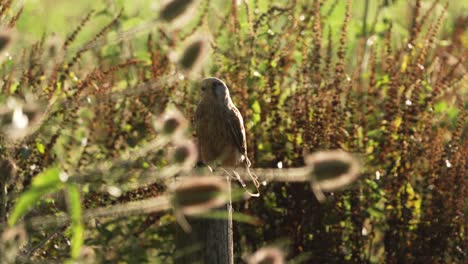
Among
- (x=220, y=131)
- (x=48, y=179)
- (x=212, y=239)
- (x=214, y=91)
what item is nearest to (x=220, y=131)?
(x=220, y=131)

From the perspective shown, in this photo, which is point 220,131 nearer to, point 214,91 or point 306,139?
point 214,91

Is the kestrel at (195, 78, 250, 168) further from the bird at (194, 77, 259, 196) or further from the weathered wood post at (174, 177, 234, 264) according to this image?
the weathered wood post at (174, 177, 234, 264)

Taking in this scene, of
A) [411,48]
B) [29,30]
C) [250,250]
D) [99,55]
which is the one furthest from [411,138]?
[29,30]

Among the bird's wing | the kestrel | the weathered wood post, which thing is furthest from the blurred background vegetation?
the weathered wood post

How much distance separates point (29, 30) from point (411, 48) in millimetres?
2835

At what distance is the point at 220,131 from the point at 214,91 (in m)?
0.18

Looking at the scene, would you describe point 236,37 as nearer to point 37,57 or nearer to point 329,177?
point 37,57

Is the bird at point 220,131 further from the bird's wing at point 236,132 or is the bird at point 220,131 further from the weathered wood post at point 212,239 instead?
the weathered wood post at point 212,239

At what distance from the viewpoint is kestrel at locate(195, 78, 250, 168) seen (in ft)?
14.4

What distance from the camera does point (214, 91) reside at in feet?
14.5

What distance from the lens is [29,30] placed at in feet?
23.3

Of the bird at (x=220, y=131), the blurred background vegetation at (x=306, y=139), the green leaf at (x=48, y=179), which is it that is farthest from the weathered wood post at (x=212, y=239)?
the green leaf at (x=48, y=179)

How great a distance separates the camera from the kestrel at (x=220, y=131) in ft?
14.4

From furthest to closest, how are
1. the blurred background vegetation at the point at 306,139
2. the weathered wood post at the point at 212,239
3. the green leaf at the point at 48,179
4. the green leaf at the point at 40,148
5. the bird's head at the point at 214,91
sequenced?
the blurred background vegetation at the point at 306,139
the green leaf at the point at 40,148
the bird's head at the point at 214,91
the weathered wood post at the point at 212,239
the green leaf at the point at 48,179
